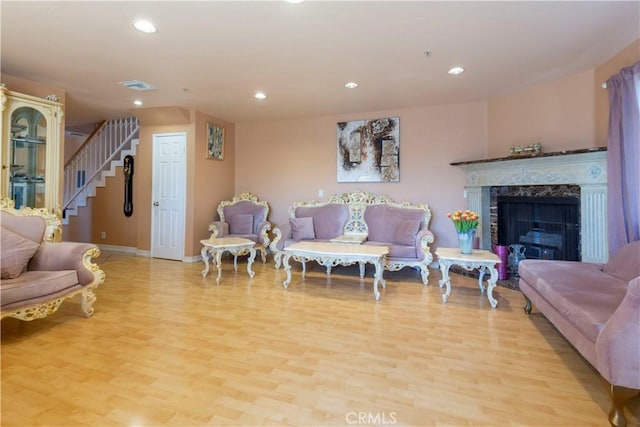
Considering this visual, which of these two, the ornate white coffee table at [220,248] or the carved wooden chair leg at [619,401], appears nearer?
the carved wooden chair leg at [619,401]

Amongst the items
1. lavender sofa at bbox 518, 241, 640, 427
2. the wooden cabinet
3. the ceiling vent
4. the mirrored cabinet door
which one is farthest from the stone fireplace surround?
the mirrored cabinet door

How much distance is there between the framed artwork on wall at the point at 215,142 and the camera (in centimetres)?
557

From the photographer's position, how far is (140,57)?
3.27 meters

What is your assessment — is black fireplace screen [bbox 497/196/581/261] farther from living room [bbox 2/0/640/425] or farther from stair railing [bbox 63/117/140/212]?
stair railing [bbox 63/117/140/212]

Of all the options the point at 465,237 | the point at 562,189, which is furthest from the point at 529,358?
the point at 562,189

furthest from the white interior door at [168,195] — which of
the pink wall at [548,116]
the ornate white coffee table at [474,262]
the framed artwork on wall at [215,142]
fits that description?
the pink wall at [548,116]

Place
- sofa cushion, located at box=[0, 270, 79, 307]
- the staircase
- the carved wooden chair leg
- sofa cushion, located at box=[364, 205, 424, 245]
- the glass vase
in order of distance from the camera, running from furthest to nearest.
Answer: the staircase → sofa cushion, located at box=[364, 205, 424, 245] → the glass vase → sofa cushion, located at box=[0, 270, 79, 307] → the carved wooden chair leg

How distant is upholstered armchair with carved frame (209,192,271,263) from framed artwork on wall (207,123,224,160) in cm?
83

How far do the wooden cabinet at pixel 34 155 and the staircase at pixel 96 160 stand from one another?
97.3 inches

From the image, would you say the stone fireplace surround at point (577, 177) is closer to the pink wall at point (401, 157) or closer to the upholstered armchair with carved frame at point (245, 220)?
the pink wall at point (401, 157)

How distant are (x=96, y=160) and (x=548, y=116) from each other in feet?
26.1

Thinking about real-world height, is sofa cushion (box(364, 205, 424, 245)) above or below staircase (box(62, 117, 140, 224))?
below

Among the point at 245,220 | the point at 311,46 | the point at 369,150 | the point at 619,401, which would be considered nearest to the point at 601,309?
the point at 619,401

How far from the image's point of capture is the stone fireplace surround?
3213mm
